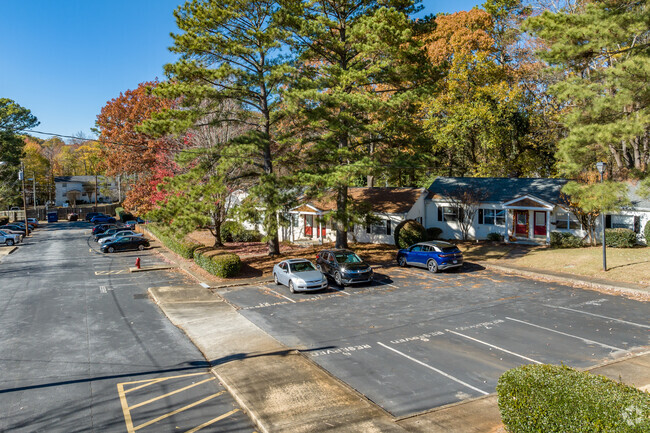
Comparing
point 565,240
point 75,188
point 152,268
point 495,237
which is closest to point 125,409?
point 152,268

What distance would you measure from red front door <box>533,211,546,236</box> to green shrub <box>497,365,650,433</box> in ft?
86.0

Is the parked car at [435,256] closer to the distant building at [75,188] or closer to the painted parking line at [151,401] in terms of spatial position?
the painted parking line at [151,401]

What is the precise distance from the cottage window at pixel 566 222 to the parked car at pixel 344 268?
16.5 metres

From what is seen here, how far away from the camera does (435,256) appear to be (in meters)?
23.2

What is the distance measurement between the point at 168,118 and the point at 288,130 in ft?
22.8

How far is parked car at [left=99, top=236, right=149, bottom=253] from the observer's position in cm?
3556

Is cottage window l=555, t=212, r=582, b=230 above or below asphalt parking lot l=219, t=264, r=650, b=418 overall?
above

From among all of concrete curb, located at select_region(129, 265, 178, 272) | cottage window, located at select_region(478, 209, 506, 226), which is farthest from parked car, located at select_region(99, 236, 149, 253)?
cottage window, located at select_region(478, 209, 506, 226)

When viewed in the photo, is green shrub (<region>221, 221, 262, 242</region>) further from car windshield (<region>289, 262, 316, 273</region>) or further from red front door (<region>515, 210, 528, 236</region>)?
red front door (<region>515, 210, 528, 236</region>)

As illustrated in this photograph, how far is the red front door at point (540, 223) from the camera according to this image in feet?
101

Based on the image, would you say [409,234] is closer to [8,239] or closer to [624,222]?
[624,222]

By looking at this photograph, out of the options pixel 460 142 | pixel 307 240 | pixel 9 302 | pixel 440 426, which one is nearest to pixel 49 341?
pixel 9 302

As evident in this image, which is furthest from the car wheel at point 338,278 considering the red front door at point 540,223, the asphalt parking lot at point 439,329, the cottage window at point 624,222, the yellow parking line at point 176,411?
the cottage window at point 624,222

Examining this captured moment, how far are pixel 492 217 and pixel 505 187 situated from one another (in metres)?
2.82
